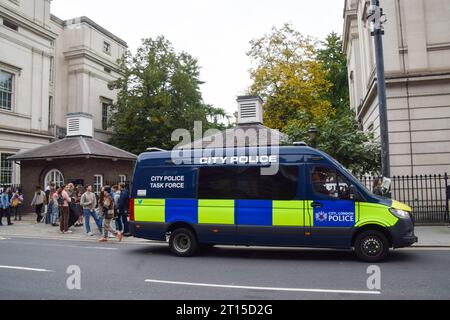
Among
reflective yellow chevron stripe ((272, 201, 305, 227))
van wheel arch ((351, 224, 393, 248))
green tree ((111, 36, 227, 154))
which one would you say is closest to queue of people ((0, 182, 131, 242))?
reflective yellow chevron stripe ((272, 201, 305, 227))

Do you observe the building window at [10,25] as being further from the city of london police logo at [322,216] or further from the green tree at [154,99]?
the city of london police logo at [322,216]

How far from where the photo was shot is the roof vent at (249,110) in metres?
24.2

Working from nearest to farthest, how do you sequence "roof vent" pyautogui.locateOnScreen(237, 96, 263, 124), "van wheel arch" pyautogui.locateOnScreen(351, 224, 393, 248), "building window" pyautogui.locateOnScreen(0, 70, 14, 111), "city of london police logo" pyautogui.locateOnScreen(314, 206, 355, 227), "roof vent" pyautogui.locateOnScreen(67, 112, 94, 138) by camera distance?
"van wheel arch" pyautogui.locateOnScreen(351, 224, 393, 248), "city of london police logo" pyautogui.locateOnScreen(314, 206, 355, 227), "roof vent" pyautogui.locateOnScreen(237, 96, 263, 124), "roof vent" pyautogui.locateOnScreen(67, 112, 94, 138), "building window" pyautogui.locateOnScreen(0, 70, 14, 111)

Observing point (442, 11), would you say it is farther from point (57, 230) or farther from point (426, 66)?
point (57, 230)

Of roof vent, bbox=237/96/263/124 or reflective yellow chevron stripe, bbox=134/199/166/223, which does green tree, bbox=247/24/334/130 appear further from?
reflective yellow chevron stripe, bbox=134/199/166/223

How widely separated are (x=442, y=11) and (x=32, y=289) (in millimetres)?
18850

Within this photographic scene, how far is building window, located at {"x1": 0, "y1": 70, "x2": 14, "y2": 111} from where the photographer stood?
29438 millimetres

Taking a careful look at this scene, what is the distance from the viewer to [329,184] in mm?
9297

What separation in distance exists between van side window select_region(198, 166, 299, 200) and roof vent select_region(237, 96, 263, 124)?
14318 mm

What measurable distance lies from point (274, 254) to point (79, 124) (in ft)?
64.9

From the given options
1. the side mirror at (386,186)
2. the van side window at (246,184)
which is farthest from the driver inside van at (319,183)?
the side mirror at (386,186)

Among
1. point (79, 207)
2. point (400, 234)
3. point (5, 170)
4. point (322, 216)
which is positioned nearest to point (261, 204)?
point (322, 216)

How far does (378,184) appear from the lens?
1449cm
